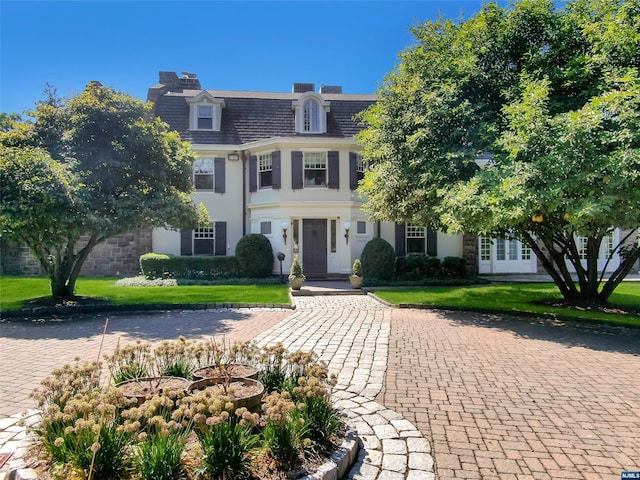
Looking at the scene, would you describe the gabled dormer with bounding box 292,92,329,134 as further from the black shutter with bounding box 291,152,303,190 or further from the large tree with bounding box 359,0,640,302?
the large tree with bounding box 359,0,640,302

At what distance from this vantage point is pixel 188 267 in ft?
56.4

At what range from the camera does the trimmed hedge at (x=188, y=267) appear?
56.0 feet

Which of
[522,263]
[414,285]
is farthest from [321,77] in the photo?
[522,263]

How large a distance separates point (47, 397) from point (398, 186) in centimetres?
930

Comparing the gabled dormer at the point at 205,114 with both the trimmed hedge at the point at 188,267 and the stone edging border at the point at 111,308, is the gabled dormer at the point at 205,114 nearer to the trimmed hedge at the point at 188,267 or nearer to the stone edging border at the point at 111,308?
the trimmed hedge at the point at 188,267

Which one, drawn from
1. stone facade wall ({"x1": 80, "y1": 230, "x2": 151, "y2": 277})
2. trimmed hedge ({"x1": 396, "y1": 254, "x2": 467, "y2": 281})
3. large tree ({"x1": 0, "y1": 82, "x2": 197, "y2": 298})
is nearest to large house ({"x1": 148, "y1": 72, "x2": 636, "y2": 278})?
trimmed hedge ({"x1": 396, "y1": 254, "x2": 467, "y2": 281})

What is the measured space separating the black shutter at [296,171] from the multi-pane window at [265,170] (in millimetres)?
1096

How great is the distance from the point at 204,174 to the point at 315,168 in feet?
17.5

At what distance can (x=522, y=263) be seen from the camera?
2017cm

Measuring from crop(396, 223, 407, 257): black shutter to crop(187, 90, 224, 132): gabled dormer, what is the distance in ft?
32.6

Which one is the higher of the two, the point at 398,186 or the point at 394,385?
the point at 398,186

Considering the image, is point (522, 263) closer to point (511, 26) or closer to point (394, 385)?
point (511, 26)

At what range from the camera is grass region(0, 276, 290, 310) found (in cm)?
1127

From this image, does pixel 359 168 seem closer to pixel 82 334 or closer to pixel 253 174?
pixel 253 174
